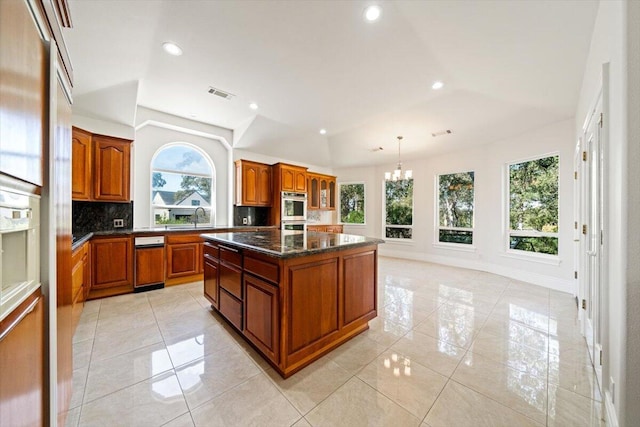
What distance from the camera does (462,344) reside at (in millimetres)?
2248

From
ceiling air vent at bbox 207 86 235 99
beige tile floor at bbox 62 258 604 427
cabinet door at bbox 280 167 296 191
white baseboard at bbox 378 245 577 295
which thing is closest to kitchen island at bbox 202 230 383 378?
beige tile floor at bbox 62 258 604 427

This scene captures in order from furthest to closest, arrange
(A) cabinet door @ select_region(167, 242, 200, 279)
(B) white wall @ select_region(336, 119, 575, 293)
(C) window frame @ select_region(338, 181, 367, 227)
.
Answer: (C) window frame @ select_region(338, 181, 367, 227)
(A) cabinet door @ select_region(167, 242, 200, 279)
(B) white wall @ select_region(336, 119, 575, 293)

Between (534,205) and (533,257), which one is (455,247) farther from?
(534,205)

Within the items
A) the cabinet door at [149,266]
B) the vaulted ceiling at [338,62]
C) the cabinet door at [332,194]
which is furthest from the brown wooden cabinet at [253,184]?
the cabinet door at [332,194]

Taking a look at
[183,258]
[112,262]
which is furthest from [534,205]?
[112,262]

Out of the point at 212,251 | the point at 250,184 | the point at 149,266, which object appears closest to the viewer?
the point at 212,251

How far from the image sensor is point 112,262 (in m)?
3.40

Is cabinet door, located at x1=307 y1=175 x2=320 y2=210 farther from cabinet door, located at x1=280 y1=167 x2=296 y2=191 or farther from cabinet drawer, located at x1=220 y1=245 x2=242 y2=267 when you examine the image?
cabinet drawer, located at x1=220 y1=245 x2=242 y2=267

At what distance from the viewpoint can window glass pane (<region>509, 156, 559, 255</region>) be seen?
13.2 feet

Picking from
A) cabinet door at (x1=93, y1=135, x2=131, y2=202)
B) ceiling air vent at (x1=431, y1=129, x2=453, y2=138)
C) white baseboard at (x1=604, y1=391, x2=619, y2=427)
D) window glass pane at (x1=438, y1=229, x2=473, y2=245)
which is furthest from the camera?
window glass pane at (x1=438, y1=229, x2=473, y2=245)

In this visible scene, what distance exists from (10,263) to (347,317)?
212 cm

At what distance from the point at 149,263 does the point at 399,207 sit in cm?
577

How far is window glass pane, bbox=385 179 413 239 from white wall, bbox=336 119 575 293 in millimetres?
199

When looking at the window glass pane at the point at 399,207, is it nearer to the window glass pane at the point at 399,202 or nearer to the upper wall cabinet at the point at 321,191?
the window glass pane at the point at 399,202
